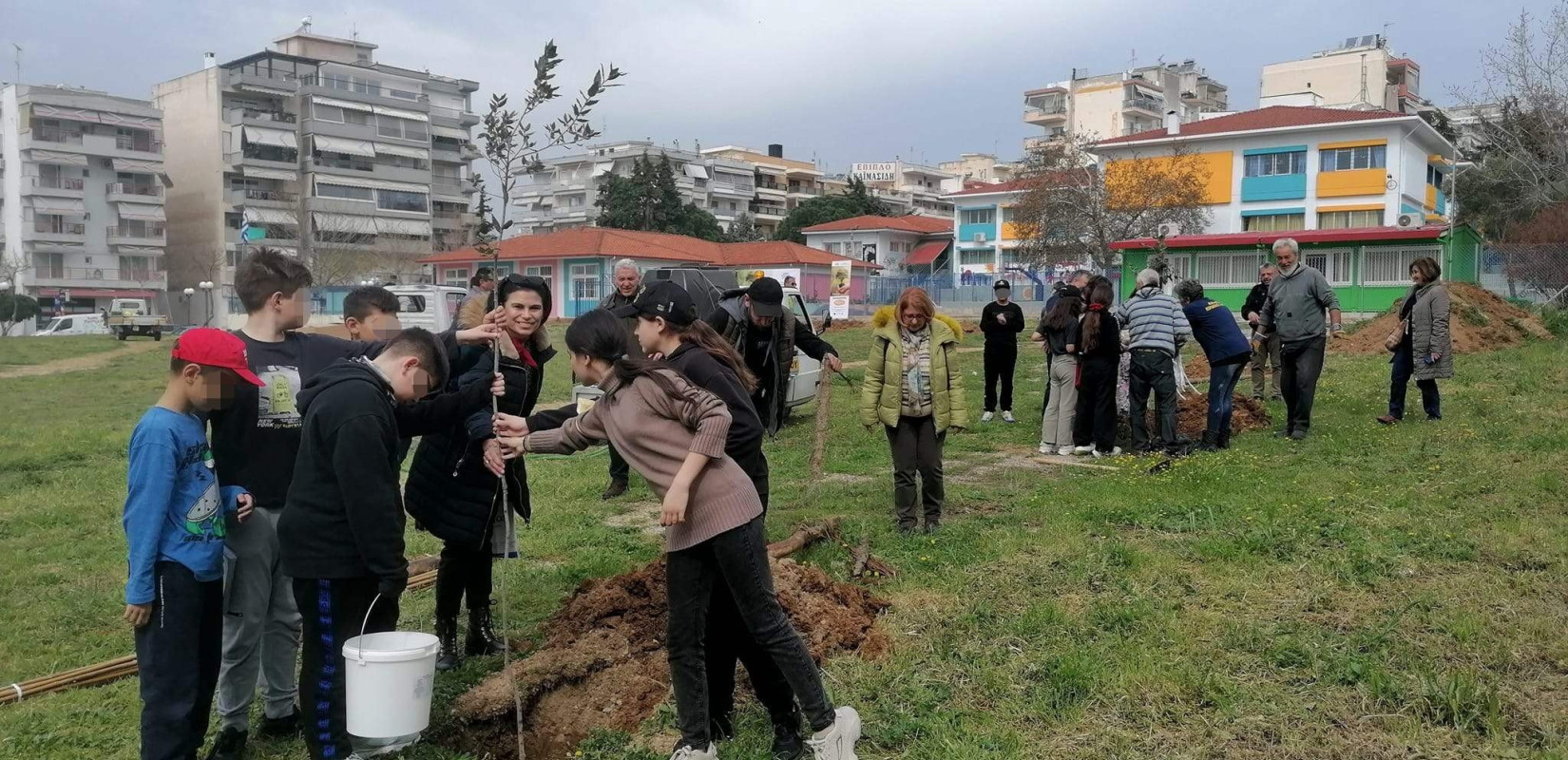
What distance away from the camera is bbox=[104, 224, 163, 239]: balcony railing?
225 feet

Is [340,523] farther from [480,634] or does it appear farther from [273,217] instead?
[273,217]

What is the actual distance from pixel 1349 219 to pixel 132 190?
6964cm

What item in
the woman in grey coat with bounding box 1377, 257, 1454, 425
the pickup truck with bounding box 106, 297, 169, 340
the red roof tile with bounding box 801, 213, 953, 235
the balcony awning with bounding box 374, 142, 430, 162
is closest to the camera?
the woman in grey coat with bounding box 1377, 257, 1454, 425

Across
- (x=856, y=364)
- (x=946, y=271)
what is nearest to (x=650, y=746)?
(x=856, y=364)

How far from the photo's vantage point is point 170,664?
3.78 m

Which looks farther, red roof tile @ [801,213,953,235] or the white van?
red roof tile @ [801,213,953,235]

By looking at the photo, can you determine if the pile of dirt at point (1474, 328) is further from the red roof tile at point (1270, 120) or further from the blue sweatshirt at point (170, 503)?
the red roof tile at point (1270, 120)

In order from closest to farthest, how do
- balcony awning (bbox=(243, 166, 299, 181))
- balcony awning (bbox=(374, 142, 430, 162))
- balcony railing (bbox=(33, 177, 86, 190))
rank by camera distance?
1. balcony railing (bbox=(33, 177, 86, 190))
2. balcony awning (bbox=(243, 166, 299, 181))
3. balcony awning (bbox=(374, 142, 430, 162))

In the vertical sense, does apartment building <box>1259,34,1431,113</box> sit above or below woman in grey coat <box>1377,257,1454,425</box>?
above

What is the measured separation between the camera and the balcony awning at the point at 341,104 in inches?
2820

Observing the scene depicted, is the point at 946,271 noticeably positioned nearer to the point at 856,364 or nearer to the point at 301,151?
the point at 301,151

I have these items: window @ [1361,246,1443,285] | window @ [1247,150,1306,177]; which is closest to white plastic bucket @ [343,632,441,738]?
window @ [1361,246,1443,285]

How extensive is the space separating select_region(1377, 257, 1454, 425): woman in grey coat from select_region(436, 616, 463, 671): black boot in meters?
9.49

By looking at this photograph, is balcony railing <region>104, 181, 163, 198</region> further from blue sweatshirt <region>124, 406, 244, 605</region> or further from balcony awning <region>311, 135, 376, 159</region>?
blue sweatshirt <region>124, 406, 244, 605</region>
